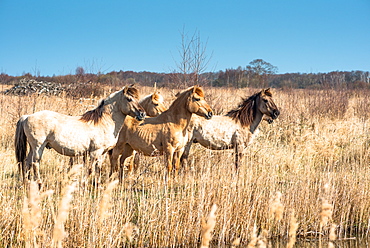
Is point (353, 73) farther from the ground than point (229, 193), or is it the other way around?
point (353, 73)

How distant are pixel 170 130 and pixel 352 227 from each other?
11.4 ft

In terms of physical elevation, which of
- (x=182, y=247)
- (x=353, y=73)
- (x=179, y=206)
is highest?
(x=353, y=73)

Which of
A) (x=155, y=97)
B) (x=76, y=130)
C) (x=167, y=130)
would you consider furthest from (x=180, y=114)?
(x=76, y=130)

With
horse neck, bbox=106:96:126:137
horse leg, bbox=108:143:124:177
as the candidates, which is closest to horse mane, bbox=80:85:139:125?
horse neck, bbox=106:96:126:137

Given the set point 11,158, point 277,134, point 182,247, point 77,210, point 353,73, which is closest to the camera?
point 77,210

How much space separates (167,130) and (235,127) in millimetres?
1828

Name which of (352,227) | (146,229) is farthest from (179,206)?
(352,227)

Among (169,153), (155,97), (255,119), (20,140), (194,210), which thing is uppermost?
(155,97)

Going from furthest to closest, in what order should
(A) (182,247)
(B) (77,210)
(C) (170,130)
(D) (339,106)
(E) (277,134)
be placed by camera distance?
(D) (339,106), (E) (277,134), (C) (170,130), (A) (182,247), (B) (77,210)

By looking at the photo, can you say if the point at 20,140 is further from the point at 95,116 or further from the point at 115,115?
the point at 115,115

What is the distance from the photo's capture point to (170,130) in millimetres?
7785

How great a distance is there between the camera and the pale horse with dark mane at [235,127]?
878cm

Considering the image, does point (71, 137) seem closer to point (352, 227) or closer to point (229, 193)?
point (229, 193)

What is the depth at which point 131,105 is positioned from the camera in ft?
23.5
